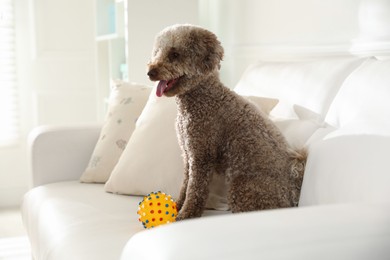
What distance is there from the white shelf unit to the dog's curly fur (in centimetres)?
209

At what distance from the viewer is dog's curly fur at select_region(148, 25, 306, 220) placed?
1192 mm

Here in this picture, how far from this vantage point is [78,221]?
4.51 feet

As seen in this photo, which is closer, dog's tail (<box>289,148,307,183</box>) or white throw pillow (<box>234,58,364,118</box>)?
dog's tail (<box>289,148,307,183</box>)

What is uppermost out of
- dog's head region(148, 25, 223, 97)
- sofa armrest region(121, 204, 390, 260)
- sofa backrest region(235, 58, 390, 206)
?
dog's head region(148, 25, 223, 97)

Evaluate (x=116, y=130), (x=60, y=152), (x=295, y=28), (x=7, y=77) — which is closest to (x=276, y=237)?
(x=116, y=130)

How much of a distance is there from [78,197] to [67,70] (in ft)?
6.61

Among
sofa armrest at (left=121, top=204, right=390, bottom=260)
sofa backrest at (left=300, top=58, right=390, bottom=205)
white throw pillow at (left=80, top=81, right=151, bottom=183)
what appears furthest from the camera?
white throw pillow at (left=80, top=81, right=151, bottom=183)

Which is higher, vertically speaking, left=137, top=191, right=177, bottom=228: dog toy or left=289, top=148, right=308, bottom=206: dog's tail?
left=289, top=148, right=308, bottom=206: dog's tail

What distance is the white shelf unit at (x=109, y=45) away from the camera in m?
3.40

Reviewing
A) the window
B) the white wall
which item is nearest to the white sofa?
the white wall

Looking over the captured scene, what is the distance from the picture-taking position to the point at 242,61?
2.58 m

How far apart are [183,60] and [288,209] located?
0.58 metres

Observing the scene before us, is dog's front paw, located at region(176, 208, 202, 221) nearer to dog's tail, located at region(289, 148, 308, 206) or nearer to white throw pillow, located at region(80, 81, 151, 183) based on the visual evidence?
dog's tail, located at region(289, 148, 308, 206)

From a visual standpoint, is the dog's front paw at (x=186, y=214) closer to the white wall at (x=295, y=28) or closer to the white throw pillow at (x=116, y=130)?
the white throw pillow at (x=116, y=130)
